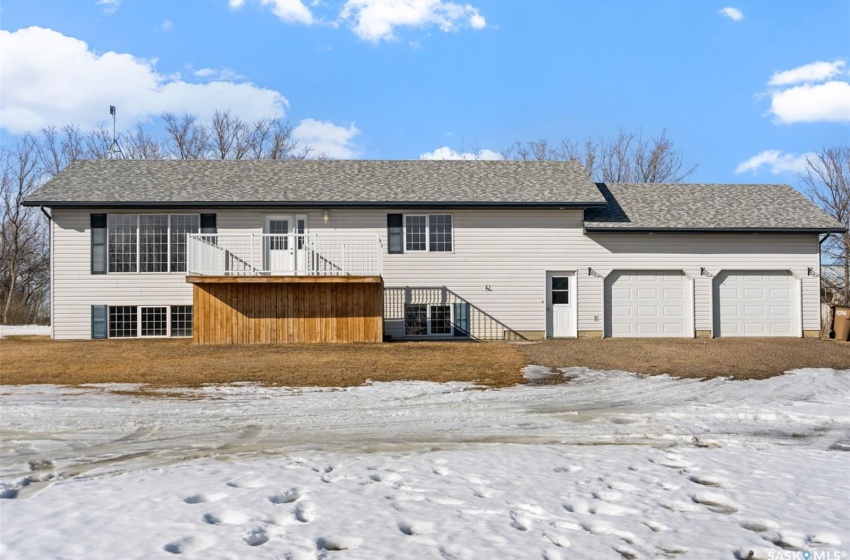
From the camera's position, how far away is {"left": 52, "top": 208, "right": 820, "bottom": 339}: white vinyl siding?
57.1ft

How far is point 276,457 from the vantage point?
211 inches

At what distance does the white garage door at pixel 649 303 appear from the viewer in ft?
59.3

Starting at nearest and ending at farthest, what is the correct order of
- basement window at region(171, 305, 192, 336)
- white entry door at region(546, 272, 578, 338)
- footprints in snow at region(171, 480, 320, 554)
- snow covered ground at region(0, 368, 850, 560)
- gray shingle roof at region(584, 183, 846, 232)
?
footprints in snow at region(171, 480, 320, 554)
snow covered ground at region(0, 368, 850, 560)
basement window at region(171, 305, 192, 336)
gray shingle roof at region(584, 183, 846, 232)
white entry door at region(546, 272, 578, 338)

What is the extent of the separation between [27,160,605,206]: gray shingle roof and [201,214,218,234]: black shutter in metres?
0.45

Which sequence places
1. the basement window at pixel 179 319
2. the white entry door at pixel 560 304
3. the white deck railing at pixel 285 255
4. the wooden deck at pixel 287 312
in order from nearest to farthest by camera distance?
the wooden deck at pixel 287 312
the white deck railing at pixel 285 255
the basement window at pixel 179 319
the white entry door at pixel 560 304

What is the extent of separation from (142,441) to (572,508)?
422 centimetres

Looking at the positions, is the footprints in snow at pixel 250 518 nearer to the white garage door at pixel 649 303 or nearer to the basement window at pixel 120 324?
the basement window at pixel 120 324

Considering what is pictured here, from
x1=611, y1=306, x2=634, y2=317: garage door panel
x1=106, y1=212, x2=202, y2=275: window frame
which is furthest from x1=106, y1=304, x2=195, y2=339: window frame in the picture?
x1=611, y1=306, x2=634, y2=317: garage door panel

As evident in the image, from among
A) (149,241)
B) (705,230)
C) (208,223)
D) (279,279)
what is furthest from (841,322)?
(149,241)

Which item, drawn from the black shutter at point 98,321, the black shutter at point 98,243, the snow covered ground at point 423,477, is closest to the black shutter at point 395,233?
the black shutter at point 98,243

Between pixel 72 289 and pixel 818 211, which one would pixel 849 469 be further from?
pixel 72 289

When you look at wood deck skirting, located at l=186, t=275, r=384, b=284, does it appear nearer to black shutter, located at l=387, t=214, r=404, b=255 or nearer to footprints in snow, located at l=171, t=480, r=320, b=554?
black shutter, located at l=387, t=214, r=404, b=255

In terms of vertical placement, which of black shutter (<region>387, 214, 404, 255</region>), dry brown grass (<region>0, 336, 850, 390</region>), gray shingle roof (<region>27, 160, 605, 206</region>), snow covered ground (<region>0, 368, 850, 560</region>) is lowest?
snow covered ground (<region>0, 368, 850, 560</region>)

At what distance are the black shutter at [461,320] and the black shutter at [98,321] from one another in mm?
9910
